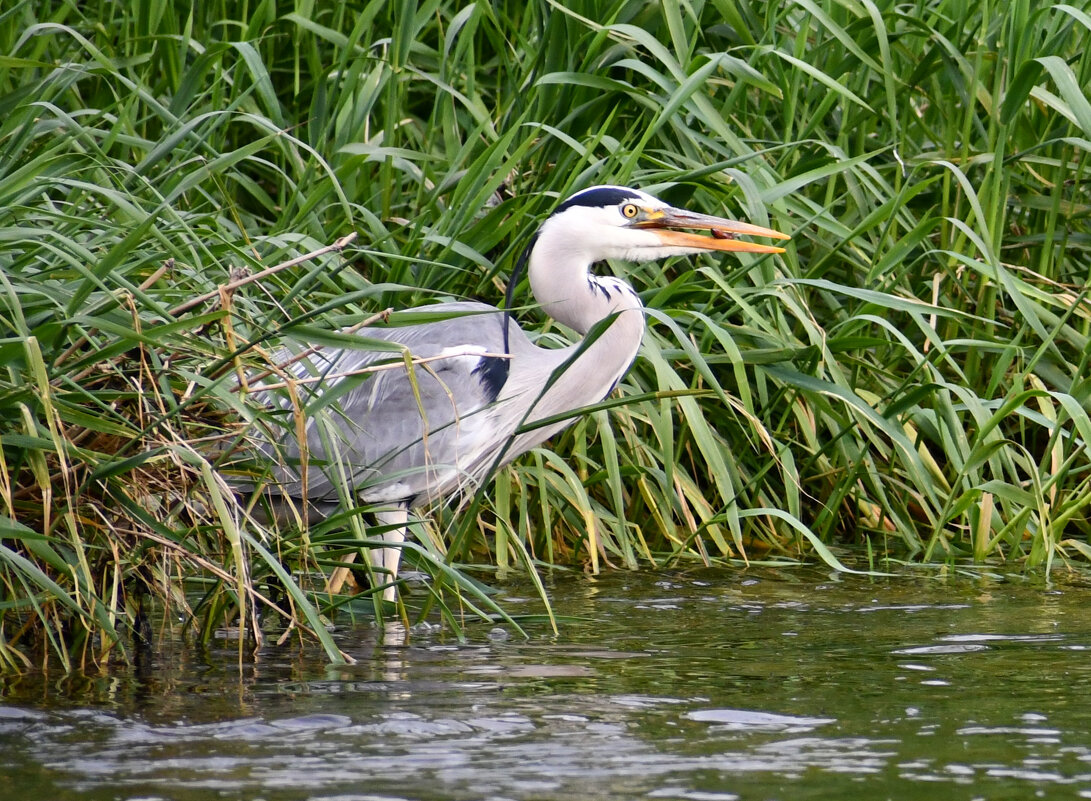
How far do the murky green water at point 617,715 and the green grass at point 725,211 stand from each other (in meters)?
0.53

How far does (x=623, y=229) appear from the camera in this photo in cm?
468

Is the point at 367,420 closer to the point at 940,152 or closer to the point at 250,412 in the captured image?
the point at 250,412

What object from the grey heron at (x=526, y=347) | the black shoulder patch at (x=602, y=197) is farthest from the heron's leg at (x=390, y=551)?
the black shoulder patch at (x=602, y=197)

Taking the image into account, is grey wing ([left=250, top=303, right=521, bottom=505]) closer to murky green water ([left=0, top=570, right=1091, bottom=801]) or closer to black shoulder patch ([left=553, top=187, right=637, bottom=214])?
black shoulder patch ([left=553, top=187, right=637, bottom=214])

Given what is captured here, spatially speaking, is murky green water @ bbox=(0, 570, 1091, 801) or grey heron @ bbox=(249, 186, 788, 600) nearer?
murky green water @ bbox=(0, 570, 1091, 801)

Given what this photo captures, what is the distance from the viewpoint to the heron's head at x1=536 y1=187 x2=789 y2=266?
466 centimetres

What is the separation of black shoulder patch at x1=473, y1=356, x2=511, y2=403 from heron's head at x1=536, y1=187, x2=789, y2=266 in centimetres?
34

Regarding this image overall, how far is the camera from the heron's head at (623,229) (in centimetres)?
466

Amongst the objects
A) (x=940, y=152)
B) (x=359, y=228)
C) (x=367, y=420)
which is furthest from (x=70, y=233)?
(x=940, y=152)

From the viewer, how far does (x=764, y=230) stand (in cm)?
468

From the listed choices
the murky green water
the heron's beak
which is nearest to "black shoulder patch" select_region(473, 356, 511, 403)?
the heron's beak

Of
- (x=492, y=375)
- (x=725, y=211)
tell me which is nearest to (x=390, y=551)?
(x=492, y=375)

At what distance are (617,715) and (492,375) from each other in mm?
1748

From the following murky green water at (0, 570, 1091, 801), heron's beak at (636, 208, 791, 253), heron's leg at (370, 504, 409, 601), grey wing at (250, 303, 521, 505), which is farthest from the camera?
heron's beak at (636, 208, 791, 253)
